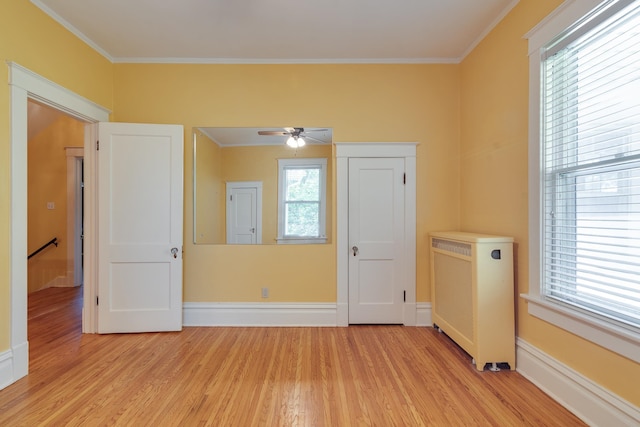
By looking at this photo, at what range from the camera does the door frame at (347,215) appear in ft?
10.5

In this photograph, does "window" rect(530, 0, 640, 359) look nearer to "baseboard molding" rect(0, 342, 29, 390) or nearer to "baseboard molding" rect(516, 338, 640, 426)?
"baseboard molding" rect(516, 338, 640, 426)

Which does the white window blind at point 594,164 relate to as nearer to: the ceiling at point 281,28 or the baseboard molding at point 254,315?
the ceiling at point 281,28

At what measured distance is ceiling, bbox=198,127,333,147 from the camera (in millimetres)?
3236

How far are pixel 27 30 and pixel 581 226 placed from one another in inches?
161

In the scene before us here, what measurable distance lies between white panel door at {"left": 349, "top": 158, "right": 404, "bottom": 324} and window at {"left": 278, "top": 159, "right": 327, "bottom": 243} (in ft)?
1.06

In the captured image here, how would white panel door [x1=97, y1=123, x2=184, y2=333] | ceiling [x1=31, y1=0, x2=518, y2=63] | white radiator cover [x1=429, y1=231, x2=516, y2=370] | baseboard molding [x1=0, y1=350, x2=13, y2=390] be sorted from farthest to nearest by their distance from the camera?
white panel door [x1=97, y1=123, x2=184, y2=333] < ceiling [x1=31, y1=0, x2=518, y2=63] < white radiator cover [x1=429, y1=231, x2=516, y2=370] < baseboard molding [x1=0, y1=350, x2=13, y2=390]

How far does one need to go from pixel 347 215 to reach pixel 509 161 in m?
1.53

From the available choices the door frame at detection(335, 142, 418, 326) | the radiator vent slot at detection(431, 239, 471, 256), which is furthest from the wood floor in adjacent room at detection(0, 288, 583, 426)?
the radiator vent slot at detection(431, 239, 471, 256)

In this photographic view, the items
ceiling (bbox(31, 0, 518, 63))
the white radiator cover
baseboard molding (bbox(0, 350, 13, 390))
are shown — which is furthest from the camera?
ceiling (bbox(31, 0, 518, 63))

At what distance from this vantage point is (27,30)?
228cm

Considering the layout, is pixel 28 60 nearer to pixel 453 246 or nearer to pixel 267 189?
pixel 267 189

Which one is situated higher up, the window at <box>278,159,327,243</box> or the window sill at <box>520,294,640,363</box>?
the window at <box>278,159,327,243</box>

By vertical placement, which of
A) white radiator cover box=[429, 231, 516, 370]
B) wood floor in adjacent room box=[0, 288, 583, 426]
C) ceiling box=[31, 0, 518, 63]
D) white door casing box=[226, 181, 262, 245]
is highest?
ceiling box=[31, 0, 518, 63]

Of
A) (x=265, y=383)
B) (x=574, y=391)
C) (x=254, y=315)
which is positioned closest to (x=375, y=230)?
(x=254, y=315)
